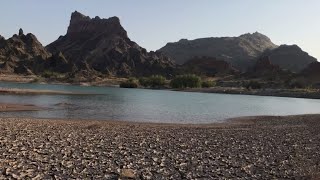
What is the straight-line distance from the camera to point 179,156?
21359 mm

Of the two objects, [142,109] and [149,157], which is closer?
[149,157]

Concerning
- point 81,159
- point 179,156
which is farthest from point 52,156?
point 179,156

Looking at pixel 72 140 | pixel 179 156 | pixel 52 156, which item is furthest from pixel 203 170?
pixel 72 140

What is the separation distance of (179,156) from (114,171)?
4876mm

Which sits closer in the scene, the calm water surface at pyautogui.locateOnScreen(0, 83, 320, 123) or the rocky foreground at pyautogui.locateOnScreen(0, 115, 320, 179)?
the rocky foreground at pyautogui.locateOnScreen(0, 115, 320, 179)

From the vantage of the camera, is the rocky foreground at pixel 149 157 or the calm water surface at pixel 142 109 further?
the calm water surface at pixel 142 109

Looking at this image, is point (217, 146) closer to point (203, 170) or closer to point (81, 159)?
point (203, 170)

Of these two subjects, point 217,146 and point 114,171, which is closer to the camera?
point 114,171

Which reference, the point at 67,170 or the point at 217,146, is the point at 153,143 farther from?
the point at 67,170

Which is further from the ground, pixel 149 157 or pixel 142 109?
pixel 149 157

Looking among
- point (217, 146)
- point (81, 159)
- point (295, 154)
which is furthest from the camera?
point (217, 146)

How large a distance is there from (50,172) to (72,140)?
26.8ft

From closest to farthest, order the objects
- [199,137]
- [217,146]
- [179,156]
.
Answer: [179,156], [217,146], [199,137]

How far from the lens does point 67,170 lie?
17250 mm
